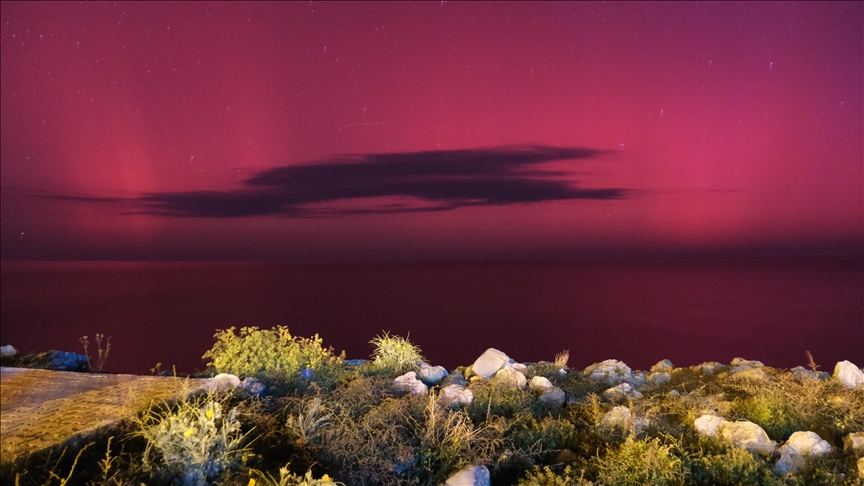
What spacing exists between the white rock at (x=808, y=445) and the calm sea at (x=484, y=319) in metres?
16.4

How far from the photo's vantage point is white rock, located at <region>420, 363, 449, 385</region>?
7.65m

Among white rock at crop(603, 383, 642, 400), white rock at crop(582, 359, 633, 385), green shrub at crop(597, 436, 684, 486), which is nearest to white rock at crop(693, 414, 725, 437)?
green shrub at crop(597, 436, 684, 486)

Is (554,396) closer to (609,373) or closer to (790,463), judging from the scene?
(609,373)

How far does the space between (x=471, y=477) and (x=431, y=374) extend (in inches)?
149

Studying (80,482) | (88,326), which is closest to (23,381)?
(80,482)

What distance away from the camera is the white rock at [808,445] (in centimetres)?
467

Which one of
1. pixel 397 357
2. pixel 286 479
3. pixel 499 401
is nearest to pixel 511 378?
pixel 499 401

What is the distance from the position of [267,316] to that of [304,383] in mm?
30192

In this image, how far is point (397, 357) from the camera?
26.4ft

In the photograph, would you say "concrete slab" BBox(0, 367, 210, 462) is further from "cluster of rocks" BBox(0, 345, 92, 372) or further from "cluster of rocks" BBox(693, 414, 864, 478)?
"cluster of rocks" BBox(693, 414, 864, 478)

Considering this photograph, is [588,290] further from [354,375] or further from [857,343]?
[354,375]

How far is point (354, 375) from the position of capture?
711cm

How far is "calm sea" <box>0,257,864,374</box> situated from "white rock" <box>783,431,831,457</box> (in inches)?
646

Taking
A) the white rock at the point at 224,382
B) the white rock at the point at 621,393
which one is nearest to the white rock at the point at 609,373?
the white rock at the point at 621,393
